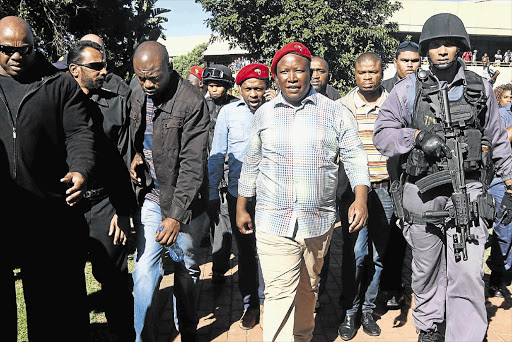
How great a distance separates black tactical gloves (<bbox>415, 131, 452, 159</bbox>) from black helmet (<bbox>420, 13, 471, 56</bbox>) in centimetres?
83

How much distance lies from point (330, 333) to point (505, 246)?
7.65 feet

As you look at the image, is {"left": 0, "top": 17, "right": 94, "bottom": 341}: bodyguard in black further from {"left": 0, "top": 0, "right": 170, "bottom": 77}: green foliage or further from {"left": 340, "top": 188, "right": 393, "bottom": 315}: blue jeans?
{"left": 0, "top": 0, "right": 170, "bottom": 77}: green foliage

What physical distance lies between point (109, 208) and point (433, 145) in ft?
7.96

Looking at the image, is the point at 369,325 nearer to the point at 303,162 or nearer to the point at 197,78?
the point at 303,162

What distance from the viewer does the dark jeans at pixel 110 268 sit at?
3.42m

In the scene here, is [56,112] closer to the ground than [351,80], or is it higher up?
closer to the ground

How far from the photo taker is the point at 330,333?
4.27 m

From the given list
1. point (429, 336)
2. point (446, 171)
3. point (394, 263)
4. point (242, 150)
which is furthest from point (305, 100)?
point (394, 263)

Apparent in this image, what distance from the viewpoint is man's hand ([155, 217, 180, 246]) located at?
334cm

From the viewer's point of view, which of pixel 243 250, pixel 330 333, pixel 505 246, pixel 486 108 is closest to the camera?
pixel 486 108

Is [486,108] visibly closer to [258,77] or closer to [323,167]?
[323,167]

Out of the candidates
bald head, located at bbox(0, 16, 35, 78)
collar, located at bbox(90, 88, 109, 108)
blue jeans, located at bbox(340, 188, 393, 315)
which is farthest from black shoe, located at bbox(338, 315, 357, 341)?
bald head, located at bbox(0, 16, 35, 78)

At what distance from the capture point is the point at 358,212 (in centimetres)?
323

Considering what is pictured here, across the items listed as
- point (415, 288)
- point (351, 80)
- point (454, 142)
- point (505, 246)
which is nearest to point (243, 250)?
point (415, 288)
